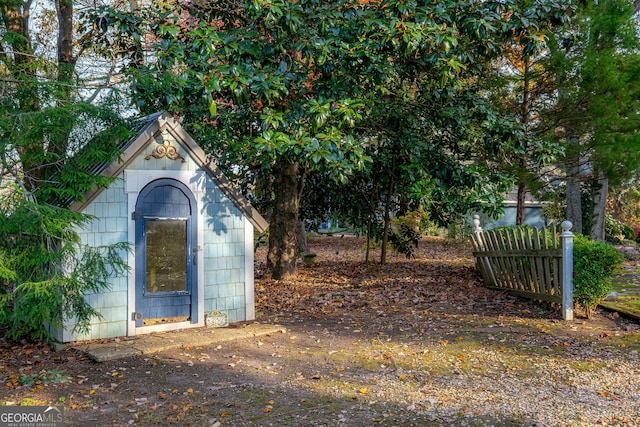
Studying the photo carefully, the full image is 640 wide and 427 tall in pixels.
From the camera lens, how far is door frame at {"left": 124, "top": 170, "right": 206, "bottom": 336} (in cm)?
843

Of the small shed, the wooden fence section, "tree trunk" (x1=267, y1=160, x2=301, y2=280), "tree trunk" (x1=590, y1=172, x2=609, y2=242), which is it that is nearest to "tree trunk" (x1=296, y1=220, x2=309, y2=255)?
"tree trunk" (x1=267, y1=160, x2=301, y2=280)

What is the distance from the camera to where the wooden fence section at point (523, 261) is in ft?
31.7

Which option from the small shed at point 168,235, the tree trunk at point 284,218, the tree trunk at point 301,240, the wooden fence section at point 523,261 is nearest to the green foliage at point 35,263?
the small shed at point 168,235

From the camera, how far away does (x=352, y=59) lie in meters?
9.95

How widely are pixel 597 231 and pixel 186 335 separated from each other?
14466 millimetres

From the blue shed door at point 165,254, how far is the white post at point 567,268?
232 inches

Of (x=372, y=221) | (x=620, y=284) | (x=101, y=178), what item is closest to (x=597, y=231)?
(x=620, y=284)

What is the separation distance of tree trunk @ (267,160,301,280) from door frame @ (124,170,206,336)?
4.12m

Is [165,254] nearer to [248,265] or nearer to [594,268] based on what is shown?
[248,265]

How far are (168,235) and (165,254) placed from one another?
294 millimetres

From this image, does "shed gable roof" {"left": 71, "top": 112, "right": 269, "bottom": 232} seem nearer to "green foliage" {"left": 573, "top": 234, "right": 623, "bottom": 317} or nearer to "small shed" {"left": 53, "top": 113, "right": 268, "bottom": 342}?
"small shed" {"left": 53, "top": 113, "right": 268, "bottom": 342}

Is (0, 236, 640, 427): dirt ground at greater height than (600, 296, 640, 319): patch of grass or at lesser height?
lesser

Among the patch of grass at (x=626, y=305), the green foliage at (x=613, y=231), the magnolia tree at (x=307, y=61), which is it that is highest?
the magnolia tree at (x=307, y=61)

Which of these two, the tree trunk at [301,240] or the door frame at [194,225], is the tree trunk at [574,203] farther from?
the door frame at [194,225]
